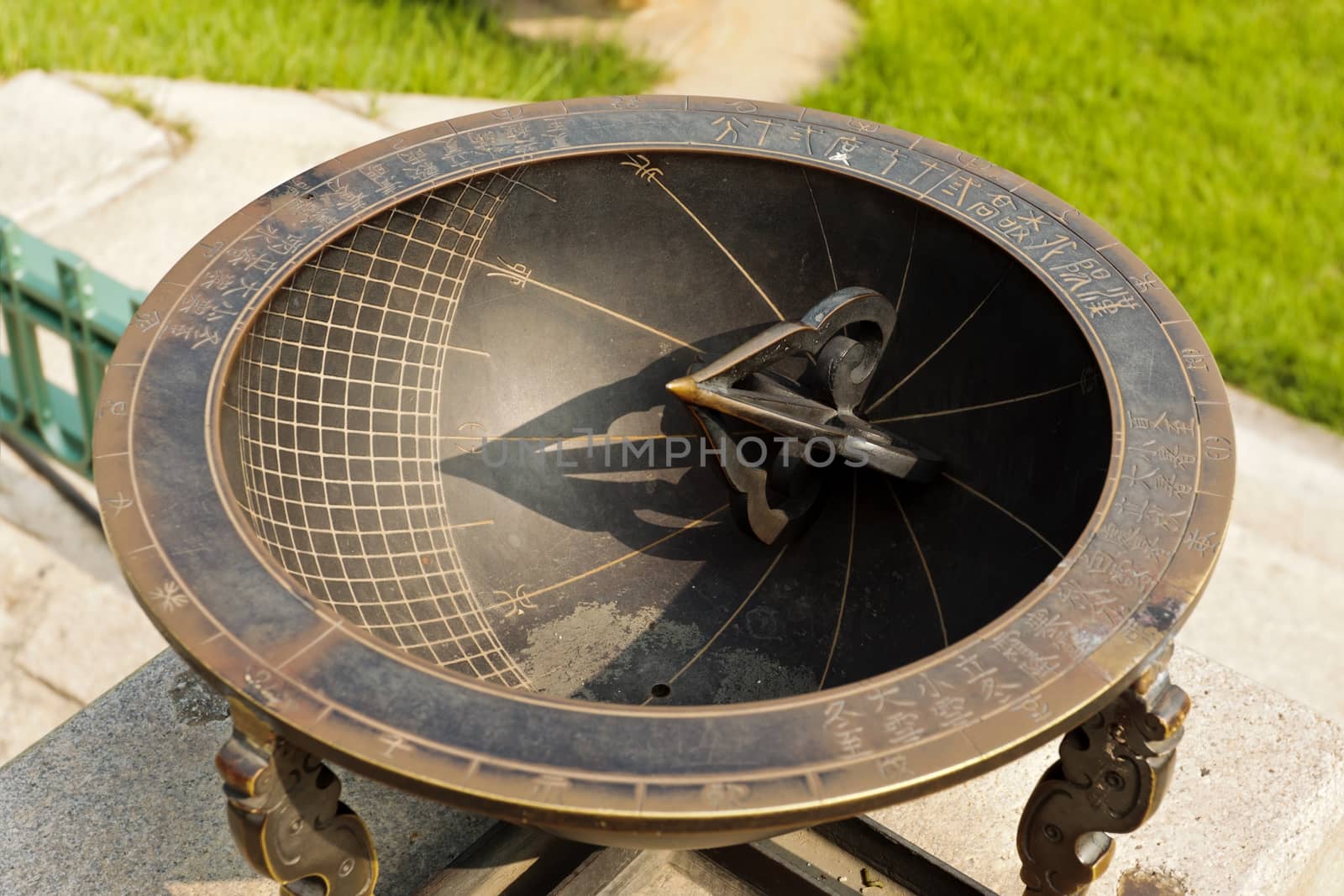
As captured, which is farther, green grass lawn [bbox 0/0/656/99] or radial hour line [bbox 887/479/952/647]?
green grass lawn [bbox 0/0/656/99]

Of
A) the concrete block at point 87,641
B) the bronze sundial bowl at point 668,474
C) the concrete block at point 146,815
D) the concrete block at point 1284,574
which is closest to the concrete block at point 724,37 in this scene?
the concrete block at point 1284,574

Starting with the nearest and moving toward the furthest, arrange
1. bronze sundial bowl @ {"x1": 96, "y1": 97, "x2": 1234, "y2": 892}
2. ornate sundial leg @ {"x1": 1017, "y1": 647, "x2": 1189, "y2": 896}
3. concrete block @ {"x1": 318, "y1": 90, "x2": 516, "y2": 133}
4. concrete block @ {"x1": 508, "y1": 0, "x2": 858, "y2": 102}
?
bronze sundial bowl @ {"x1": 96, "y1": 97, "x2": 1234, "y2": 892} → ornate sundial leg @ {"x1": 1017, "y1": 647, "x2": 1189, "y2": 896} → concrete block @ {"x1": 318, "y1": 90, "x2": 516, "y2": 133} → concrete block @ {"x1": 508, "y1": 0, "x2": 858, "y2": 102}

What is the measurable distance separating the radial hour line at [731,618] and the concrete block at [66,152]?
12.4ft

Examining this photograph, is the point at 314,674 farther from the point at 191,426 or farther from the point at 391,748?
Answer: the point at 191,426

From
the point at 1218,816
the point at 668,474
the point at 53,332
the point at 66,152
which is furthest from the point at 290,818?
the point at 66,152

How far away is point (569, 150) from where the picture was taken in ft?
9.38

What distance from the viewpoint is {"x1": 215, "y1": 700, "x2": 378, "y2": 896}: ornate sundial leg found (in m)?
2.03

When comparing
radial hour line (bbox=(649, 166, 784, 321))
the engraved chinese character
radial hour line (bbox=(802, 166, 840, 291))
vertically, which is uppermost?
the engraved chinese character

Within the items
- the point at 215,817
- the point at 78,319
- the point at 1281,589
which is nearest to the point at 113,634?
the point at 78,319

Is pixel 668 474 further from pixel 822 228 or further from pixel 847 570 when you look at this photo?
pixel 822 228

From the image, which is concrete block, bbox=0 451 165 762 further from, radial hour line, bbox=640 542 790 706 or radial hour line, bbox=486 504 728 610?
radial hour line, bbox=640 542 790 706

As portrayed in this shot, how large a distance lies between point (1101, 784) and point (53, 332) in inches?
146

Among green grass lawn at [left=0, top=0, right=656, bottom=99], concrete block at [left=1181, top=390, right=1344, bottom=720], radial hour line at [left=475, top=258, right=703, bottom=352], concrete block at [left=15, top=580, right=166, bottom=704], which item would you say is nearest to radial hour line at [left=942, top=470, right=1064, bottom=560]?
radial hour line at [left=475, top=258, right=703, bottom=352]

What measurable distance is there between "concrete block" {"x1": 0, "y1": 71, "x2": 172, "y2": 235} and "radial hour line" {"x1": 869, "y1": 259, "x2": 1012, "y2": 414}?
382cm
